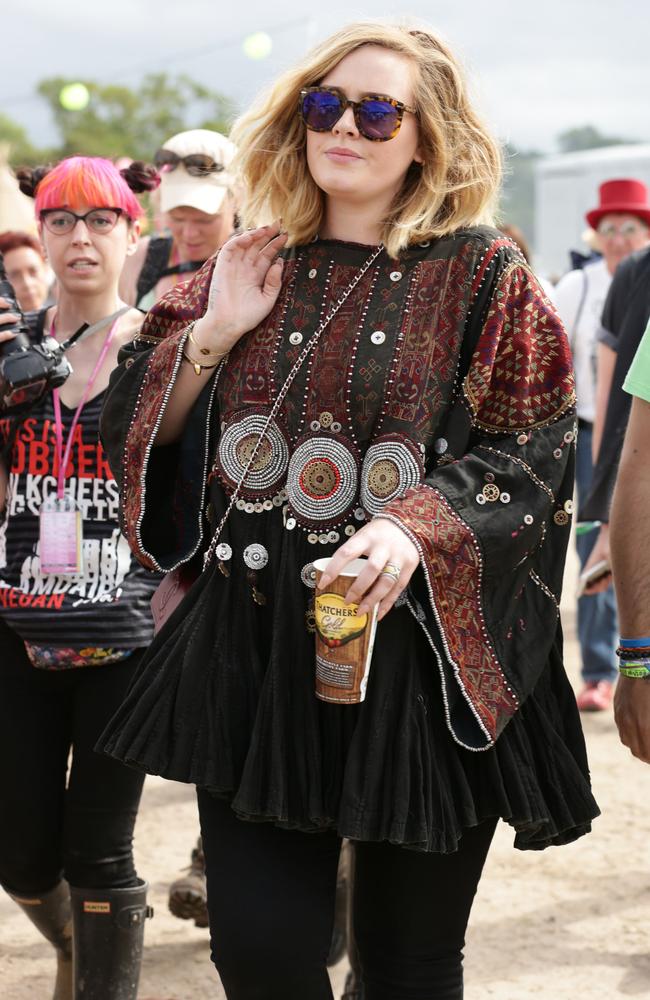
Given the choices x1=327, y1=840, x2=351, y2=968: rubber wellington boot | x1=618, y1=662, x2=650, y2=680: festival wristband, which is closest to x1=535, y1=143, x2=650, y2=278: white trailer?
x1=327, y1=840, x2=351, y2=968: rubber wellington boot

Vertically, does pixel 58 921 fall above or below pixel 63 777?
below

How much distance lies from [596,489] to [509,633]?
1473 mm

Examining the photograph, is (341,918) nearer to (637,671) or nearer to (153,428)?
(637,671)

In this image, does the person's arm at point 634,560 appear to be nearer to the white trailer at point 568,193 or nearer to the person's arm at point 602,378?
the person's arm at point 602,378

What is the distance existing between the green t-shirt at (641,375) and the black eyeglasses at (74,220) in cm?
152

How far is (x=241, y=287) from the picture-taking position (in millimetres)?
2457

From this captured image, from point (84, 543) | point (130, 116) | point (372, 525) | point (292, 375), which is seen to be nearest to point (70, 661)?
point (84, 543)

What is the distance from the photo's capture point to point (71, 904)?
3.24 metres

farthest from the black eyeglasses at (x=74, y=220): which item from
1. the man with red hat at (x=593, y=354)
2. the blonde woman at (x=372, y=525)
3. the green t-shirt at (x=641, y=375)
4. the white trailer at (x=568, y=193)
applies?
the white trailer at (x=568, y=193)

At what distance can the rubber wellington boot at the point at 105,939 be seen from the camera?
126 inches

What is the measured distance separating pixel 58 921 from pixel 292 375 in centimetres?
172

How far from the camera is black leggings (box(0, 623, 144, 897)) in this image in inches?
125

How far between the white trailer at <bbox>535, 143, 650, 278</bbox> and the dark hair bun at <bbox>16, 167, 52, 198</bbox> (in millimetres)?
22142

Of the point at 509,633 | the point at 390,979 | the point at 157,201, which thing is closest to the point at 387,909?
the point at 390,979
